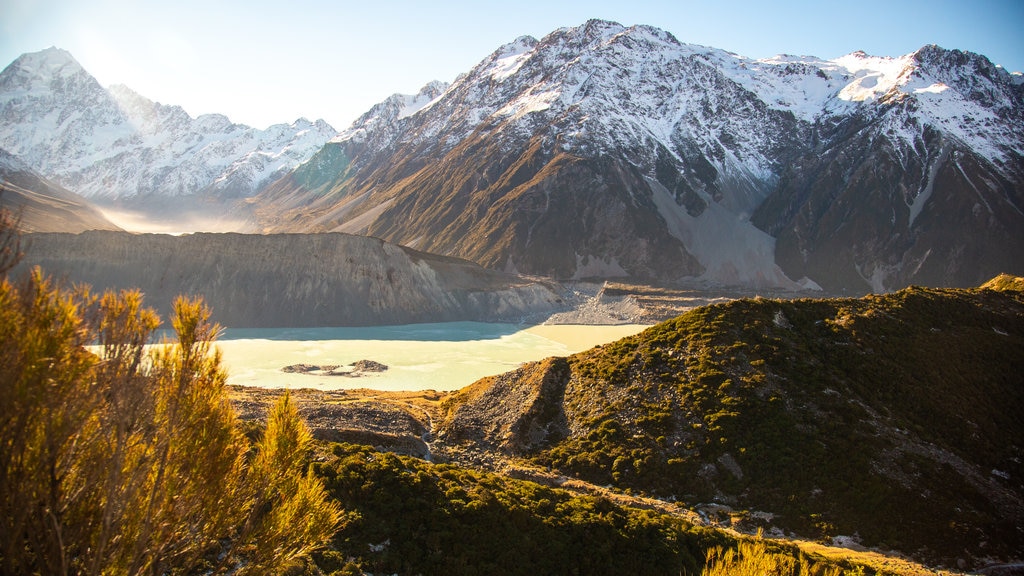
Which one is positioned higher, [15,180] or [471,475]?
[15,180]

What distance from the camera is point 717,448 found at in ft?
73.8

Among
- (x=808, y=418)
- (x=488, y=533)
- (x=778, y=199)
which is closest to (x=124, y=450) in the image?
(x=488, y=533)

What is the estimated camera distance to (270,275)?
89.1 meters

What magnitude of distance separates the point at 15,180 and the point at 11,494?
209m

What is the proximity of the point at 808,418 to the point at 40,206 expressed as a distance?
172 m

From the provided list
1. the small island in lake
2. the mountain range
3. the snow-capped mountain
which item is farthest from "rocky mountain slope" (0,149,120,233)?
the small island in lake

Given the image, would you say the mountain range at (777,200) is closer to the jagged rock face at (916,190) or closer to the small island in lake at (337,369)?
the jagged rock face at (916,190)

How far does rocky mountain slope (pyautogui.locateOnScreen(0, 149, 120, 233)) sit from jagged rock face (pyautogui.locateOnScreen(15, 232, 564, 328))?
107 ft

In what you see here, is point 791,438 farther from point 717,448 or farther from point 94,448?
point 94,448

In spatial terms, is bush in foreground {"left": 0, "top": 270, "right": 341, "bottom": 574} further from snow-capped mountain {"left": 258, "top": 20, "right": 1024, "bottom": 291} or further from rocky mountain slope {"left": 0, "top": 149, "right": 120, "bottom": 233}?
snow-capped mountain {"left": 258, "top": 20, "right": 1024, "bottom": 291}

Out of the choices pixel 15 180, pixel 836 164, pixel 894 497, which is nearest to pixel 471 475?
pixel 894 497

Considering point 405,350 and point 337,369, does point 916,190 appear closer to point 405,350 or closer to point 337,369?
point 405,350

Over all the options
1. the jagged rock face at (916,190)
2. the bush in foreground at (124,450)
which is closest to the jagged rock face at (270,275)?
the bush in foreground at (124,450)

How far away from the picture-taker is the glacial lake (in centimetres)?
5316
